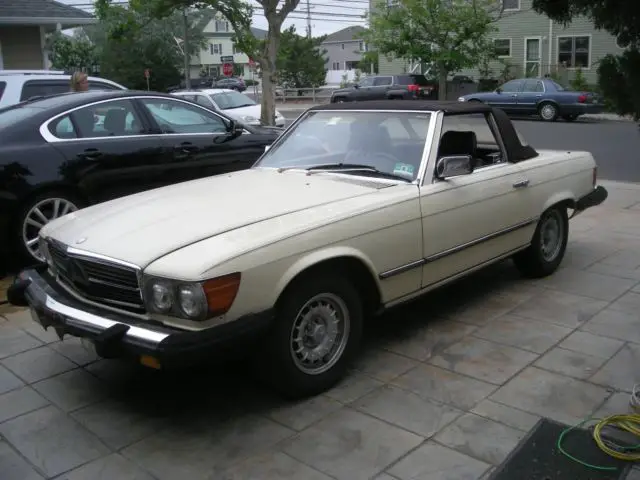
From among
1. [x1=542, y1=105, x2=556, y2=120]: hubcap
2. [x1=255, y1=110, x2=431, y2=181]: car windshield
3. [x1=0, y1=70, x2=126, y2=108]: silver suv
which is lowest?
Answer: [x1=542, y1=105, x2=556, y2=120]: hubcap

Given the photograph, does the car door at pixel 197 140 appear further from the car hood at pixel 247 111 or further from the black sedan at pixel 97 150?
the car hood at pixel 247 111

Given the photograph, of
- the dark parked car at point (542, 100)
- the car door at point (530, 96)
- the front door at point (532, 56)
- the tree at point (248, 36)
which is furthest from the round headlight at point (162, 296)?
the front door at point (532, 56)

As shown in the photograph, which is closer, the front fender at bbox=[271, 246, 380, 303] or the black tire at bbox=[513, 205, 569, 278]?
the front fender at bbox=[271, 246, 380, 303]

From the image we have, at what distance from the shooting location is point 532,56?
34.6m

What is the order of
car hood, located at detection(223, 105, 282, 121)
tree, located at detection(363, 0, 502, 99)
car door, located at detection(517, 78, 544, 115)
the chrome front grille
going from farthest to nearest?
tree, located at detection(363, 0, 502, 99)
car door, located at detection(517, 78, 544, 115)
car hood, located at detection(223, 105, 282, 121)
the chrome front grille

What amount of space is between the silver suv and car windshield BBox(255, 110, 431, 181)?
531 centimetres

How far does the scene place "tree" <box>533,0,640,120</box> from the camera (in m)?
3.21

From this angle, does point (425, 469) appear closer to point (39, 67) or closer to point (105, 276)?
point (105, 276)

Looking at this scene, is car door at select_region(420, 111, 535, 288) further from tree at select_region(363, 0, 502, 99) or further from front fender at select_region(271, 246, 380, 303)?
tree at select_region(363, 0, 502, 99)

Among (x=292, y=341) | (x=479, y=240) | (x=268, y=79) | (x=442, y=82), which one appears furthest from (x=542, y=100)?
(x=292, y=341)

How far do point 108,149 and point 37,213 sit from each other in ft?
3.24

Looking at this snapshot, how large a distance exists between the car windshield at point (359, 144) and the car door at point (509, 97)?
69.1 ft

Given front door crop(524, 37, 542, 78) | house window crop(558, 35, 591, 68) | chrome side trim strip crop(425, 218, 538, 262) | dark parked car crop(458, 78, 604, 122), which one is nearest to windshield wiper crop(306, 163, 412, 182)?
chrome side trim strip crop(425, 218, 538, 262)

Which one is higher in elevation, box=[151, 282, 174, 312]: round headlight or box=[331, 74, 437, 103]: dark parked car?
box=[331, 74, 437, 103]: dark parked car
